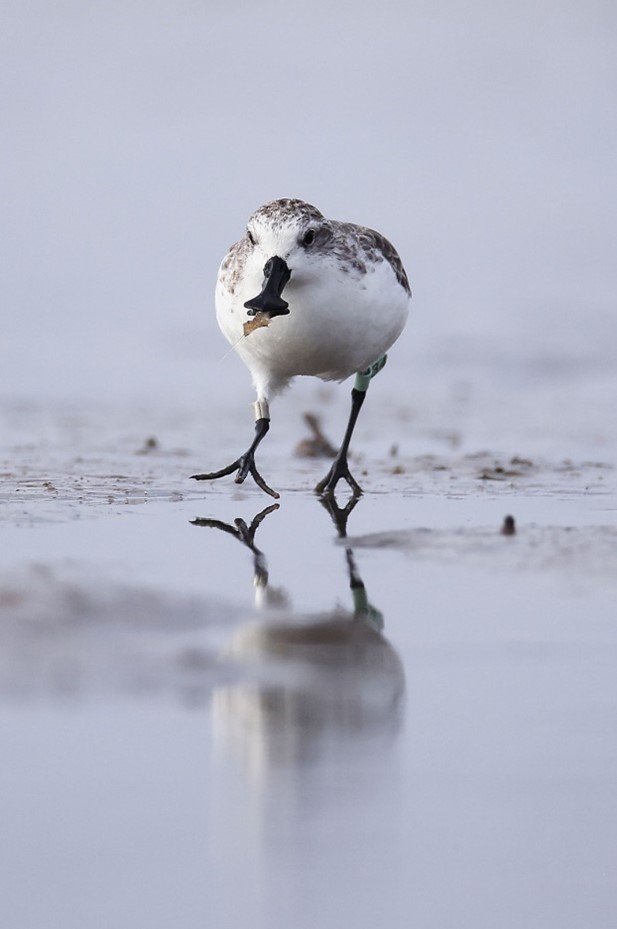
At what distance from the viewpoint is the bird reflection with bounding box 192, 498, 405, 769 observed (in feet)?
10.9

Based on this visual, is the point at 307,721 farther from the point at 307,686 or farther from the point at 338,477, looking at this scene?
the point at 338,477

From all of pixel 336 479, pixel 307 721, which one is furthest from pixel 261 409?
pixel 307 721

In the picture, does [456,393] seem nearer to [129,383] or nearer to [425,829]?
[129,383]

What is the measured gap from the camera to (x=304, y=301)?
6656mm

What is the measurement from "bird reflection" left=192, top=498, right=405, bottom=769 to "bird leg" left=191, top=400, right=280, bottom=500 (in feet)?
8.26

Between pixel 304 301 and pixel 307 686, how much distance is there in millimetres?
3182

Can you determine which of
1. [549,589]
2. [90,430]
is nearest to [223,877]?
[549,589]

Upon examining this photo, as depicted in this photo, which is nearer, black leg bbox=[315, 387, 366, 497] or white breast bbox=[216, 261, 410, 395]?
white breast bbox=[216, 261, 410, 395]

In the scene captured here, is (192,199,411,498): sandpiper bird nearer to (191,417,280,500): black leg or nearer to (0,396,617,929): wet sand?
(191,417,280,500): black leg

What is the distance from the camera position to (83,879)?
268 cm

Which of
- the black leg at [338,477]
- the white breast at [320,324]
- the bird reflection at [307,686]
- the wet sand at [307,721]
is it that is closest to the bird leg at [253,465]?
the white breast at [320,324]

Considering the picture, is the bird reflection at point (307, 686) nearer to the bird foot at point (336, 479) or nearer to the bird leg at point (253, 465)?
the bird leg at point (253, 465)

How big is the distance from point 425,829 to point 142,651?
126cm

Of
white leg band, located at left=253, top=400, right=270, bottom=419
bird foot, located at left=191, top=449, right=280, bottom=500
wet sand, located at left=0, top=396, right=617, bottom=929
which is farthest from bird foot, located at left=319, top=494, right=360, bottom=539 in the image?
white leg band, located at left=253, top=400, right=270, bottom=419
